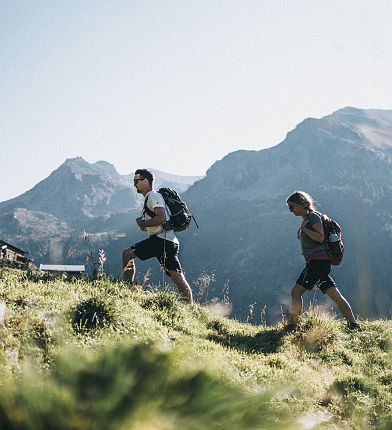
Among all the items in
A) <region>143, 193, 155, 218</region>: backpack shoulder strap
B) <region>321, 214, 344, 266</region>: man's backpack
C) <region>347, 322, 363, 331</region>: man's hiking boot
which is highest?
<region>143, 193, 155, 218</region>: backpack shoulder strap

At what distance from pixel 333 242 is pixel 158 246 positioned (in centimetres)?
299

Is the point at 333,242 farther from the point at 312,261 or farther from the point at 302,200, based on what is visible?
the point at 302,200

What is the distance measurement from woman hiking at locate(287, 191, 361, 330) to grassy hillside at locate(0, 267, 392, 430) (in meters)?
0.37

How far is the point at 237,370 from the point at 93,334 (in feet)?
4.81

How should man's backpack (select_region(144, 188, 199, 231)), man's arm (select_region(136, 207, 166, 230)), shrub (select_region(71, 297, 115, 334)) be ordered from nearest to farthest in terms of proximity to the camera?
shrub (select_region(71, 297, 115, 334))
man's arm (select_region(136, 207, 166, 230))
man's backpack (select_region(144, 188, 199, 231))

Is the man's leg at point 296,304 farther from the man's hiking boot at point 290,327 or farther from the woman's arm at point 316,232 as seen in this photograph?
the woman's arm at point 316,232

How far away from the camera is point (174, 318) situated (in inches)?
250

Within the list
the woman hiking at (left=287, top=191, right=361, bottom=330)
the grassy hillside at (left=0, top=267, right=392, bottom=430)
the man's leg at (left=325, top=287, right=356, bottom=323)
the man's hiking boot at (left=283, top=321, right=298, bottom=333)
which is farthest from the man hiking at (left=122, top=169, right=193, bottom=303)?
the man's leg at (left=325, top=287, right=356, bottom=323)

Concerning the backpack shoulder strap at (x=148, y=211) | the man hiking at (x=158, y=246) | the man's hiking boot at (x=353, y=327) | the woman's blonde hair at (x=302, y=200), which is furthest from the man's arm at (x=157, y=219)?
the man's hiking boot at (x=353, y=327)

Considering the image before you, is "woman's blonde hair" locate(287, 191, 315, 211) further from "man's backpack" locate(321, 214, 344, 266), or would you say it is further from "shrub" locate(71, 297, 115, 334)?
"shrub" locate(71, 297, 115, 334)

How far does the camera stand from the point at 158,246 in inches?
299

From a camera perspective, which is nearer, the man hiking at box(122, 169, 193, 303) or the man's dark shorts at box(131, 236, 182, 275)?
the man hiking at box(122, 169, 193, 303)

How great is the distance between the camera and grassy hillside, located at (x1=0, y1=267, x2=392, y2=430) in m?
0.83

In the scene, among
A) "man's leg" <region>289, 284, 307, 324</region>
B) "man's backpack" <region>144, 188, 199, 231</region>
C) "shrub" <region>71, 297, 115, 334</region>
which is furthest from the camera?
"man's backpack" <region>144, 188, 199, 231</region>
